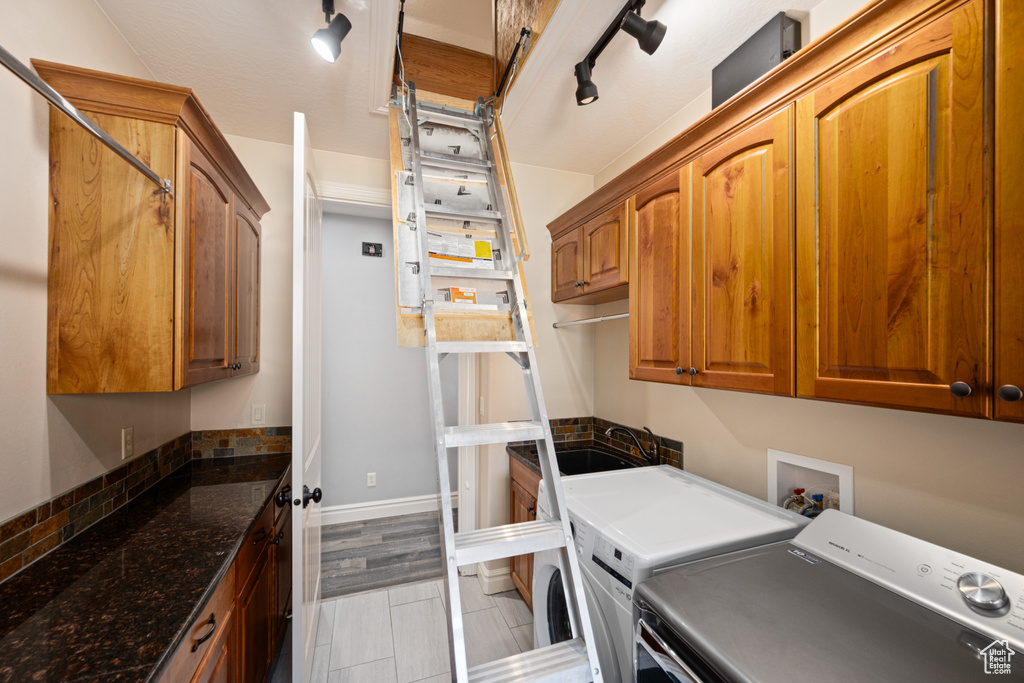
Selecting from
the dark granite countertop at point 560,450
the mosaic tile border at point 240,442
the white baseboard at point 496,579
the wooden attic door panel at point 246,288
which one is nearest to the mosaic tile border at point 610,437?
the dark granite countertop at point 560,450

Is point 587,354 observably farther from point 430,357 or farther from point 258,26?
point 258,26

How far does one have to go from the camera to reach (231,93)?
201 centimetres

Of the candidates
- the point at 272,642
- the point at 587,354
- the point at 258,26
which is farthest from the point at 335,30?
the point at 272,642

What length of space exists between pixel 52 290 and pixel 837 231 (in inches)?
92.3

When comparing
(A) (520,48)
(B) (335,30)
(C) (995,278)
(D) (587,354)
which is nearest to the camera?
(C) (995,278)

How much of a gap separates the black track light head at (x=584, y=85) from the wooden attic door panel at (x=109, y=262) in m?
1.54

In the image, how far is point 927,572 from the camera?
0.97 metres

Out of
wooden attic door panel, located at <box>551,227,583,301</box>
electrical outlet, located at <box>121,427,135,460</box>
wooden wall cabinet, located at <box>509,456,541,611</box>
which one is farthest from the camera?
wooden attic door panel, located at <box>551,227,583,301</box>

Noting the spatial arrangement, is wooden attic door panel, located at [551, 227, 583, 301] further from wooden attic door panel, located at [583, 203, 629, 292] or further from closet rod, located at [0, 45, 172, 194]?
closet rod, located at [0, 45, 172, 194]

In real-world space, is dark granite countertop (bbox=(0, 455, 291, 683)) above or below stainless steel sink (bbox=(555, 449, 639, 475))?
above

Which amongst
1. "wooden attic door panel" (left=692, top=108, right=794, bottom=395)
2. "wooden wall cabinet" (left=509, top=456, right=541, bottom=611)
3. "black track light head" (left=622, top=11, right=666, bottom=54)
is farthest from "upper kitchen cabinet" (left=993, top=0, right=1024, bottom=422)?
"wooden wall cabinet" (left=509, top=456, right=541, bottom=611)

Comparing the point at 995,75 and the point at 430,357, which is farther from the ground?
the point at 995,75

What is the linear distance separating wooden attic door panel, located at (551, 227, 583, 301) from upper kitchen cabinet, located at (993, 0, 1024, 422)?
1.59m

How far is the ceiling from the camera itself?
59.4 inches
